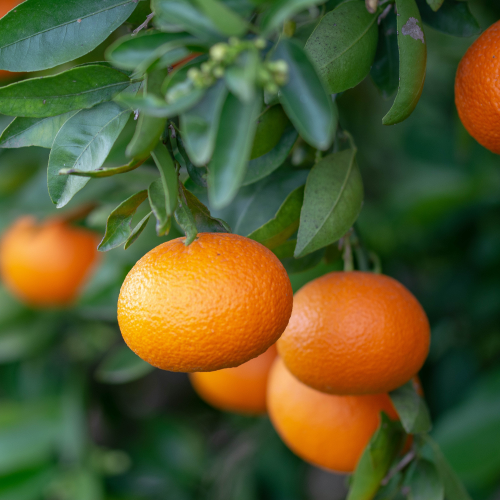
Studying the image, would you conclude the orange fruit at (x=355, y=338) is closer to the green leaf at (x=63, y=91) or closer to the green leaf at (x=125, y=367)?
the green leaf at (x=63, y=91)

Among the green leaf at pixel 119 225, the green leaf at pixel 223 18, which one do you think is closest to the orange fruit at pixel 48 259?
the green leaf at pixel 119 225

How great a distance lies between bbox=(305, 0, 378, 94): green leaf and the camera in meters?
0.58

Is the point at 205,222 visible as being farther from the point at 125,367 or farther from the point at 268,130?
the point at 125,367

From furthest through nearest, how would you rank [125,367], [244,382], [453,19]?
[125,367]
[244,382]
[453,19]

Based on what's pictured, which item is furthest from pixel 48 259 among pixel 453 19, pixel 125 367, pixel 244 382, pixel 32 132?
pixel 453 19

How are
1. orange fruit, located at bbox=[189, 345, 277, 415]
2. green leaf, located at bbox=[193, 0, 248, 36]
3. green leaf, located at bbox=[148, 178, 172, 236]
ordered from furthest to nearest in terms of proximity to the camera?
orange fruit, located at bbox=[189, 345, 277, 415]
green leaf, located at bbox=[148, 178, 172, 236]
green leaf, located at bbox=[193, 0, 248, 36]

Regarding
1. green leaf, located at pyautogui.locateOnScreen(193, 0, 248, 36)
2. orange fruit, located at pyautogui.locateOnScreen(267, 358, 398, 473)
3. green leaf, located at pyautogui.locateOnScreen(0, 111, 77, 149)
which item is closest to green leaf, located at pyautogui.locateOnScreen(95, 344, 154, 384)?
orange fruit, located at pyautogui.locateOnScreen(267, 358, 398, 473)

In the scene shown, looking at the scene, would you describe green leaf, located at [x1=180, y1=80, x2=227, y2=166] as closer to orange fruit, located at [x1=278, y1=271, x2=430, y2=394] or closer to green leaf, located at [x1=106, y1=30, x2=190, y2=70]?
green leaf, located at [x1=106, y1=30, x2=190, y2=70]

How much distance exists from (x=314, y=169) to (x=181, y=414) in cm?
152

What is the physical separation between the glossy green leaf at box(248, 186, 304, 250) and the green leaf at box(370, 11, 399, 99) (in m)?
0.19

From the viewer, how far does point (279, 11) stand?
39 centimetres

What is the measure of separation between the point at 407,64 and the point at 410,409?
1.50 feet

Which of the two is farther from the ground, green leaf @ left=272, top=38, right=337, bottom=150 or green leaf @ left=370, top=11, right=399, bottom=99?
green leaf @ left=272, top=38, right=337, bottom=150

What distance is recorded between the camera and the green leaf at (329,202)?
2.00 ft
